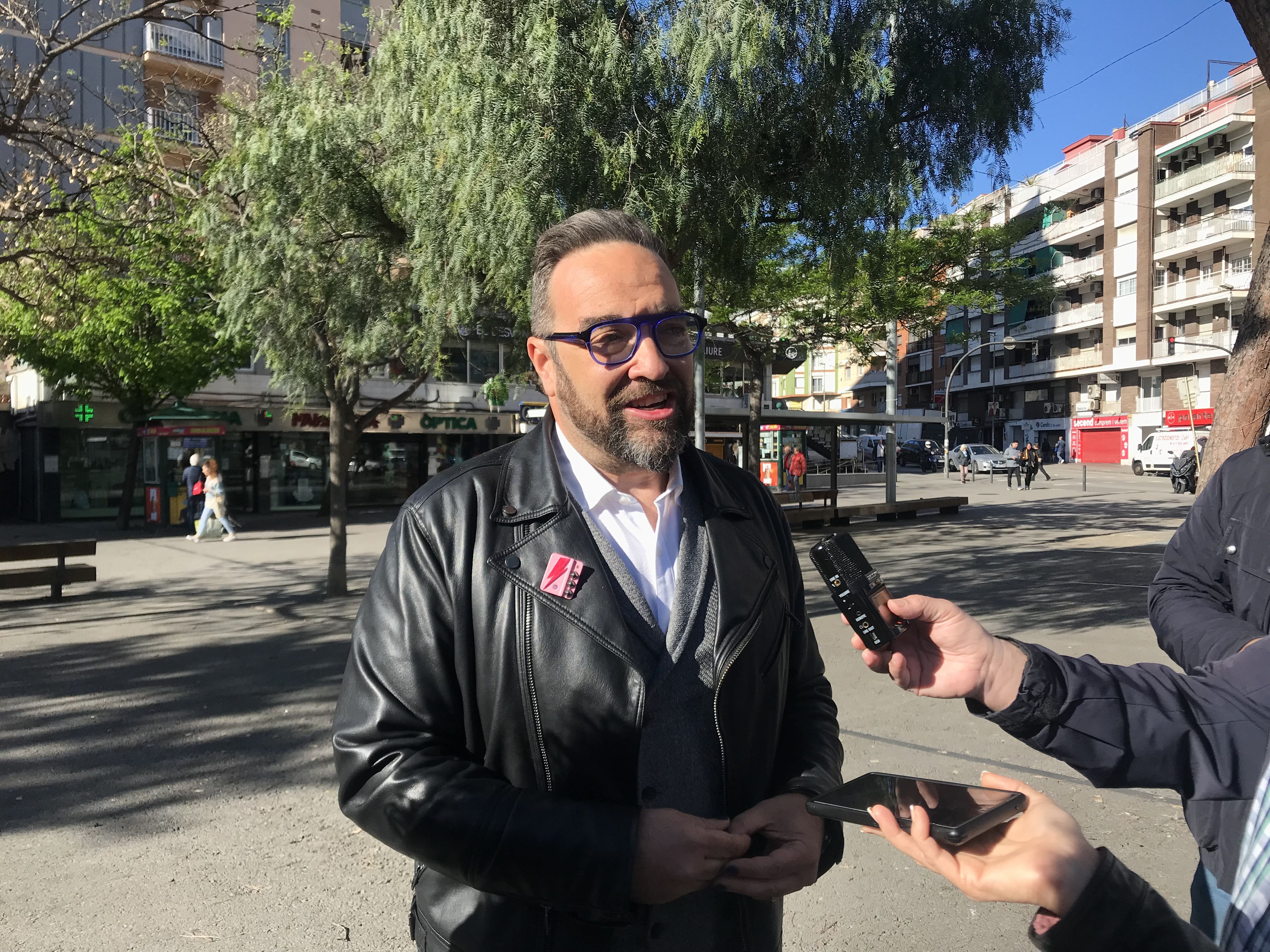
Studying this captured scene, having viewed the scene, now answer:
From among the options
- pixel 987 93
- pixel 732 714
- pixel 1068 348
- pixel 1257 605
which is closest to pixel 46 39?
pixel 987 93

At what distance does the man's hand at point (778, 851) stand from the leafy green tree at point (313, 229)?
724 cm

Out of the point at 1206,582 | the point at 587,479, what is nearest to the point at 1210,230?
the point at 1206,582

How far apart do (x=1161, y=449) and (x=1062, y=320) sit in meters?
20.8

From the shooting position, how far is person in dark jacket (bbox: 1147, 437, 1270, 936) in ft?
7.10

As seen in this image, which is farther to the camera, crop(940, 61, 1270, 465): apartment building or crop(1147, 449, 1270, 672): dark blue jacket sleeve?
crop(940, 61, 1270, 465): apartment building

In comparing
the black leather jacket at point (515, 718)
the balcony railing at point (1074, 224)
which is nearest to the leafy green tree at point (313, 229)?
the black leather jacket at point (515, 718)

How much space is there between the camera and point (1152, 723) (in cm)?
148

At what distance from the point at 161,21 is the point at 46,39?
33.7 inches

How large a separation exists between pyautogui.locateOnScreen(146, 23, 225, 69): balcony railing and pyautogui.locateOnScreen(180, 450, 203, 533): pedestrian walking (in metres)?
11.6

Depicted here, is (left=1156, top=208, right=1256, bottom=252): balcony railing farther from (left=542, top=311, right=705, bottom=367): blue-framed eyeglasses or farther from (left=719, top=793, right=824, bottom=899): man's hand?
(left=719, top=793, right=824, bottom=899): man's hand

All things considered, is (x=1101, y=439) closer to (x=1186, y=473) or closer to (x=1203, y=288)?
(x=1203, y=288)

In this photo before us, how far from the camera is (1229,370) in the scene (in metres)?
5.21

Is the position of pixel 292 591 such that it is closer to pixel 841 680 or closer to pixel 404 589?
pixel 841 680

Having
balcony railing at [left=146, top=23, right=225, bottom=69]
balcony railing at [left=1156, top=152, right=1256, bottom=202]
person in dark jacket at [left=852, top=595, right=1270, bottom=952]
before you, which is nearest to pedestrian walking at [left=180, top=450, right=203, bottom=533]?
balcony railing at [left=146, top=23, right=225, bottom=69]
